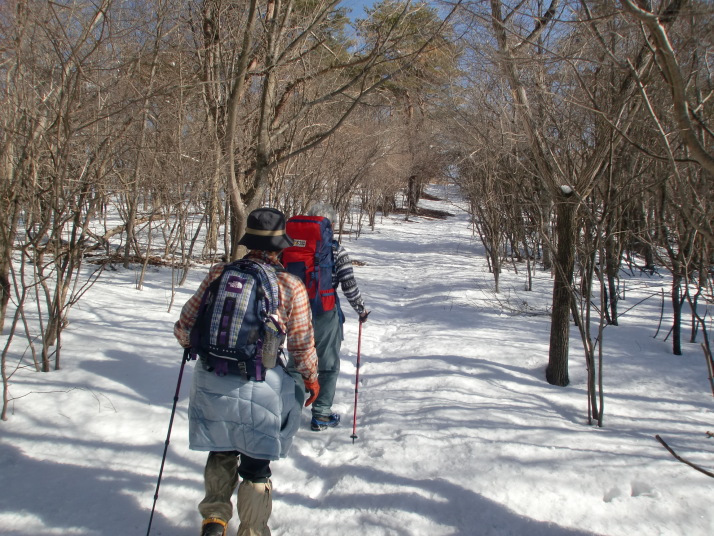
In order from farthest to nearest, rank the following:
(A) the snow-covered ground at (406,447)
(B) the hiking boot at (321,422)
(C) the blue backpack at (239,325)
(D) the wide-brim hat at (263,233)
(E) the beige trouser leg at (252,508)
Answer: (B) the hiking boot at (321,422)
(A) the snow-covered ground at (406,447)
(D) the wide-brim hat at (263,233)
(E) the beige trouser leg at (252,508)
(C) the blue backpack at (239,325)

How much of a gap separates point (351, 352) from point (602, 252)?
301 cm

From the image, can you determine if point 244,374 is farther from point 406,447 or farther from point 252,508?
point 406,447

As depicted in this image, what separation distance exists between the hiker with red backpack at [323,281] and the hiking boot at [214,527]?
4.78 feet

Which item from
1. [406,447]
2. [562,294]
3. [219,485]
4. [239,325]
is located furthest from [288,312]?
[562,294]

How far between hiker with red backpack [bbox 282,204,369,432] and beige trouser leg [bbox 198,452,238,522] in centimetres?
132

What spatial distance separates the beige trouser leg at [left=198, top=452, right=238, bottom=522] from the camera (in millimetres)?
2086

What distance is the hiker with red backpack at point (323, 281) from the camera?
323 centimetres

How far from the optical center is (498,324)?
277 inches

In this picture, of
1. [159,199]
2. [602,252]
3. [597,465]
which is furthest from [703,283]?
[159,199]

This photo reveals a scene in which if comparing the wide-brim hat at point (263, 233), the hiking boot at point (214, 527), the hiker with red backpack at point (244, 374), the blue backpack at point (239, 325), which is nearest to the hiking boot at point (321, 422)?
the hiker with red backpack at point (244, 374)

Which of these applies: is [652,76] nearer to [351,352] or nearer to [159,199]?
[351,352]

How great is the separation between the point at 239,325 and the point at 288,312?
0.29 m

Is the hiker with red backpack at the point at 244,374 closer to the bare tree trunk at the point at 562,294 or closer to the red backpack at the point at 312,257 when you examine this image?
the red backpack at the point at 312,257

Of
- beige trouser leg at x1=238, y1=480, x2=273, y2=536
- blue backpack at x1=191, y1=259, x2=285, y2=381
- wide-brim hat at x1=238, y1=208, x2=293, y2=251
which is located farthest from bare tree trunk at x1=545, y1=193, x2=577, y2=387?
beige trouser leg at x1=238, y1=480, x2=273, y2=536
